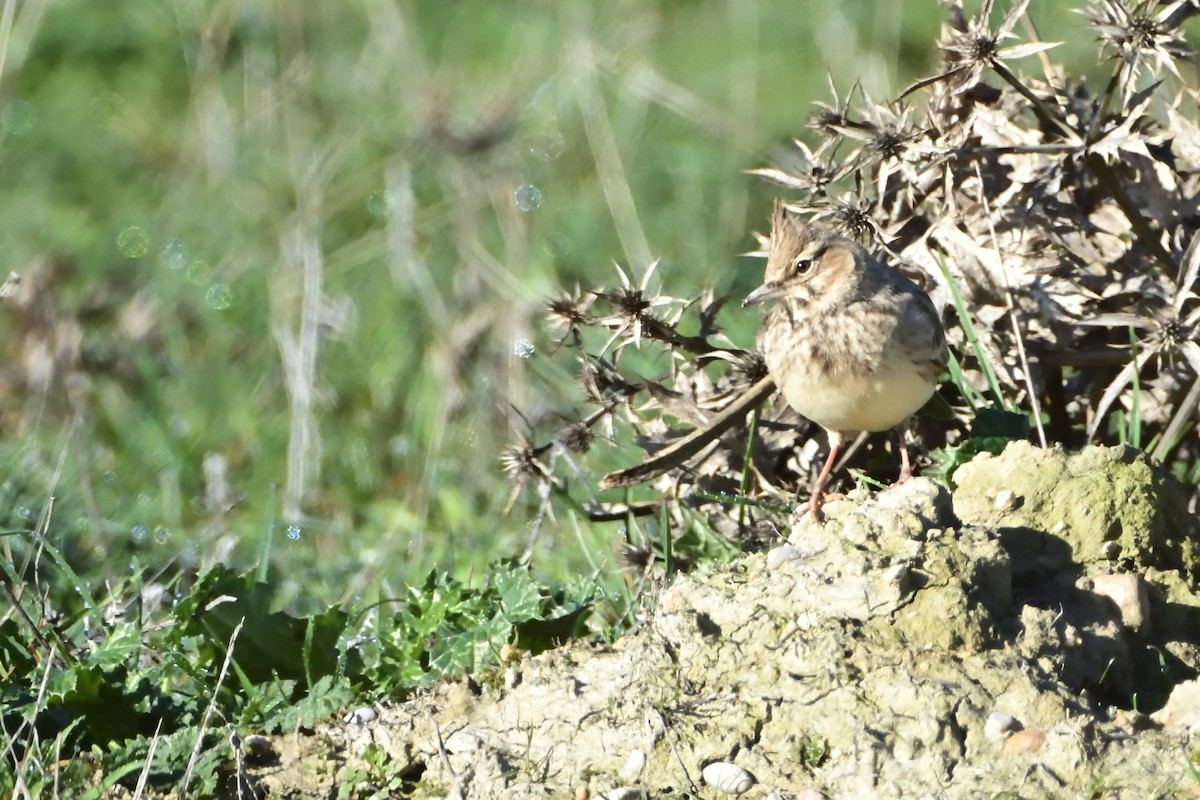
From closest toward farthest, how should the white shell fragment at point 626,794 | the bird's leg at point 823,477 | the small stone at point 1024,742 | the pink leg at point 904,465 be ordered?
the small stone at point 1024,742, the white shell fragment at point 626,794, the bird's leg at point 823,477, the pink leg at point 904,465

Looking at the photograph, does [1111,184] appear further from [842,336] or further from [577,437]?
[577,437]

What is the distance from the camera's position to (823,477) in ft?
13.7

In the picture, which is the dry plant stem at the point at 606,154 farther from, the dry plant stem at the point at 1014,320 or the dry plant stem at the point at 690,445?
the dry plant stem at the point at 1014,320

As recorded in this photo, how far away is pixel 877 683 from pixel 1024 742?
11.3 inches

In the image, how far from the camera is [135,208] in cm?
738

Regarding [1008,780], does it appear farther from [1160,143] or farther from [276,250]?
[276,250]

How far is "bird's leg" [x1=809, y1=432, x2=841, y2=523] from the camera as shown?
405 centimetres

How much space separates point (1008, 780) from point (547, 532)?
8.15 ft

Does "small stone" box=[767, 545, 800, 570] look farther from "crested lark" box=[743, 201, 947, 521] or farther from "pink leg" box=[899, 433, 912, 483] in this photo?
"pink leg" box=[899, 433, 912, 483]

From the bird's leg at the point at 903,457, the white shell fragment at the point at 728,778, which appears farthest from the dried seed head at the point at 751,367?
the white shell fragment at the point at 728,778

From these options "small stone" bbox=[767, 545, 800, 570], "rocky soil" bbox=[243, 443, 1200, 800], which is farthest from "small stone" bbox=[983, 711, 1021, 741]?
"small stone" bbox=[767, 545, 800, 570]

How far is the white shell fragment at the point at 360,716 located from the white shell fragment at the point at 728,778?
783 millimetres

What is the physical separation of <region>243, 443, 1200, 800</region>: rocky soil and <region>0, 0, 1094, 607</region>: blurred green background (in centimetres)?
160

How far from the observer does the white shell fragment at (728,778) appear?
2967 mm
